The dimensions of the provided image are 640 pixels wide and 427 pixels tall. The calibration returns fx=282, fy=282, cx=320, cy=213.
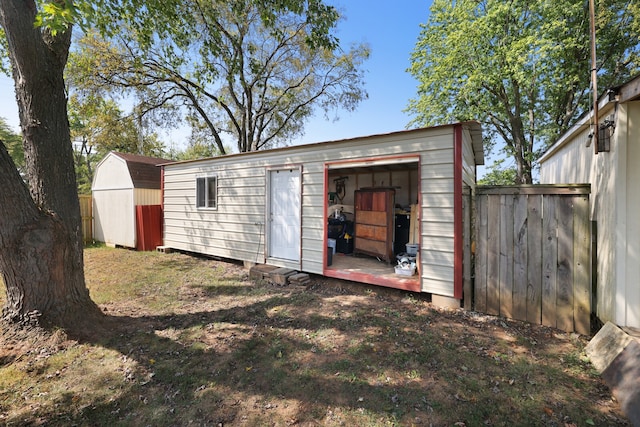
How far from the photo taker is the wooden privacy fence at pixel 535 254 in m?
3.38

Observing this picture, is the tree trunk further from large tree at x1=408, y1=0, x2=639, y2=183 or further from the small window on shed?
large tree at x1=408, y1=0, x2=639, y2=183

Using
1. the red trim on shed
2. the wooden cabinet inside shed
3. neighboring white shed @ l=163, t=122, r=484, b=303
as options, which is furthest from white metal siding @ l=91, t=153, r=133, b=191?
the red trim on shed

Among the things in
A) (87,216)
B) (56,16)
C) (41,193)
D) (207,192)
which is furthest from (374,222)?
(87,216)

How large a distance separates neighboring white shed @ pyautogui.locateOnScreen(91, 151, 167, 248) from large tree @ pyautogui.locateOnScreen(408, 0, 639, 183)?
12.3 meters

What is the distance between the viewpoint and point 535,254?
361 cm

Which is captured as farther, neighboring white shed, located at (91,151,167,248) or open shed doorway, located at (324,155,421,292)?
neighboring white shed, located at (91,151,167,248)

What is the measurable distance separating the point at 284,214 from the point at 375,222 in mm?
2028

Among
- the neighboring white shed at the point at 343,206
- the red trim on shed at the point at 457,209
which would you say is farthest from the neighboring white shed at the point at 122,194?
the red trim on shed at the point at 457,209

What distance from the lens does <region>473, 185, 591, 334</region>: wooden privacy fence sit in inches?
133

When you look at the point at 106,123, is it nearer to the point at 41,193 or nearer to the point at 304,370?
the point at 41,193

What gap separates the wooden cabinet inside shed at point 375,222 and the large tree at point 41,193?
4977 millimetres

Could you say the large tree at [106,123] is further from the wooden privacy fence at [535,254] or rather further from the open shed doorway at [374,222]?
the wooden privacy fence at [535,254]

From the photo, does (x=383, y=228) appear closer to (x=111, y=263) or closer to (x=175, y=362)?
(x=175, y=362)

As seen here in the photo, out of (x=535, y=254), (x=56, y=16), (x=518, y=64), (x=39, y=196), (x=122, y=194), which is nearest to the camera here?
(x=56, y=16)
